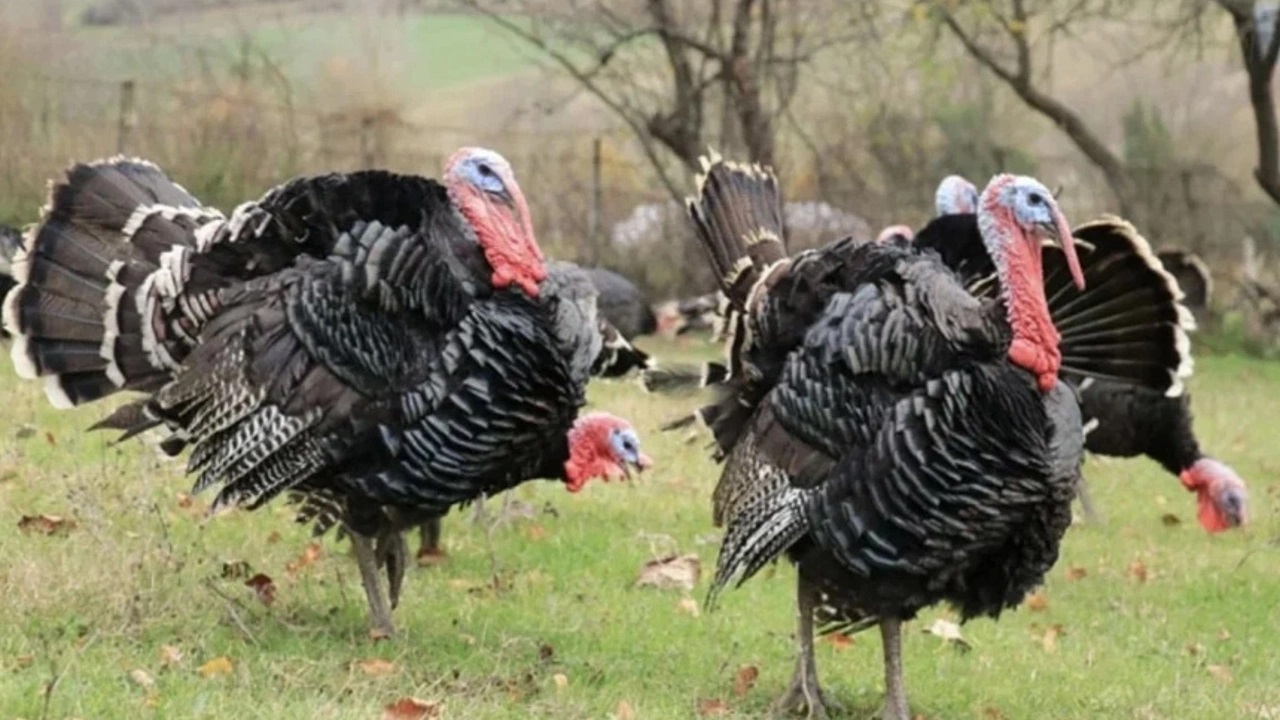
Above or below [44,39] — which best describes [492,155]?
above

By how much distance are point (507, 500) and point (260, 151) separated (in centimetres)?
1084

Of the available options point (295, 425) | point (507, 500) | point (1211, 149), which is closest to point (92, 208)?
point (295, 425)

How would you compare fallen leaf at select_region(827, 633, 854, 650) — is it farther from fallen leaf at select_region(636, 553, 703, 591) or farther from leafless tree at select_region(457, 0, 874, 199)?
leafless tree at select_region(457, 0, 874, 199)

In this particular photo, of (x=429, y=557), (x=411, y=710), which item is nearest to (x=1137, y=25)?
(x=429, y=557)

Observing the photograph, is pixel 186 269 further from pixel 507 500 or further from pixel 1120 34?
pixel 1120 34

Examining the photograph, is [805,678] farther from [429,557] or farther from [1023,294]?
[429,557]

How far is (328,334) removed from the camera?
5559 millimetres

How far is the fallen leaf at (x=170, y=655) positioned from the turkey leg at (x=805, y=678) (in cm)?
171

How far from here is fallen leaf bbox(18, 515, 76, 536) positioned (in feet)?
21.7

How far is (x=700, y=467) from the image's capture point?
10195mm

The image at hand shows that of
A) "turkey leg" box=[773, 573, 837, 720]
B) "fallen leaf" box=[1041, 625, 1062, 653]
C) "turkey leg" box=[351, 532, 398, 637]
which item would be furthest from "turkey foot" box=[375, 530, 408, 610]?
"fallen leaf" box=[1041, 625, 1062, 653]

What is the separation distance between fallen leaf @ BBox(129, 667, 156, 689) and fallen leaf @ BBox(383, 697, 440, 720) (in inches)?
23.1

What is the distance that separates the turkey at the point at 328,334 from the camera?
555 cm

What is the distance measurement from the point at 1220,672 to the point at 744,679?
1853mm
